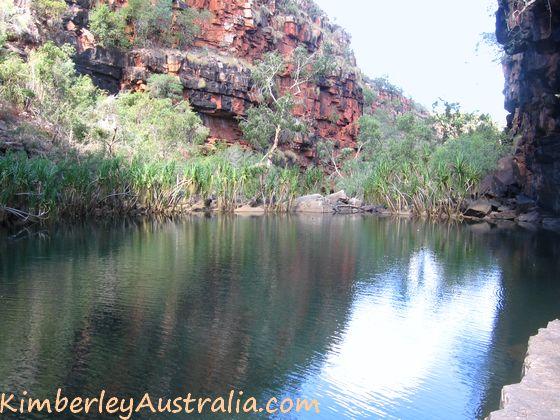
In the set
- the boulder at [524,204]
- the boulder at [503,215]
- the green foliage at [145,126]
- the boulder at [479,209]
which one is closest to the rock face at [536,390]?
the green foliage at [145,126]

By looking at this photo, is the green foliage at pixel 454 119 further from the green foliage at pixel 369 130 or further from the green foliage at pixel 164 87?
the green foliage at pixel 164 87

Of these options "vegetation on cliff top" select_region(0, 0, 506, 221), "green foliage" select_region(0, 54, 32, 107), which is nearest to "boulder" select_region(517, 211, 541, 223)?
"vegetation on cliff top" select_region(0, 0, 506, 221)

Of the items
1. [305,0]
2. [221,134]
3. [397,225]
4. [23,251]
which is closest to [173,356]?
[23,251]

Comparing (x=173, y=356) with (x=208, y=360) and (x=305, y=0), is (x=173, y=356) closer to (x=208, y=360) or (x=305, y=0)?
(x=208, y=360)

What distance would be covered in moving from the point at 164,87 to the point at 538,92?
80.1 ft

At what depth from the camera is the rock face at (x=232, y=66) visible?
4328 cm

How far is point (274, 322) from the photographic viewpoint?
359 inches

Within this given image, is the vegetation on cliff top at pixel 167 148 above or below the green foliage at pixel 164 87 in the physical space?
below

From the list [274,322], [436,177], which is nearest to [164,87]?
[436,177]

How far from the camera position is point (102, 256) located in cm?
1476

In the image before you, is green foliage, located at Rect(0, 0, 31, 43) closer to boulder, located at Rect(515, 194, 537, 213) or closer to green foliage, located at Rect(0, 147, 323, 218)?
green foliage, located at Rect(0, 147, 323, 218)

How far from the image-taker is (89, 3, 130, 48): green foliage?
42.1 metres

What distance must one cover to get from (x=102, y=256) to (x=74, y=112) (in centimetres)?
1752

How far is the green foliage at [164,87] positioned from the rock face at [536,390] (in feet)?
125
